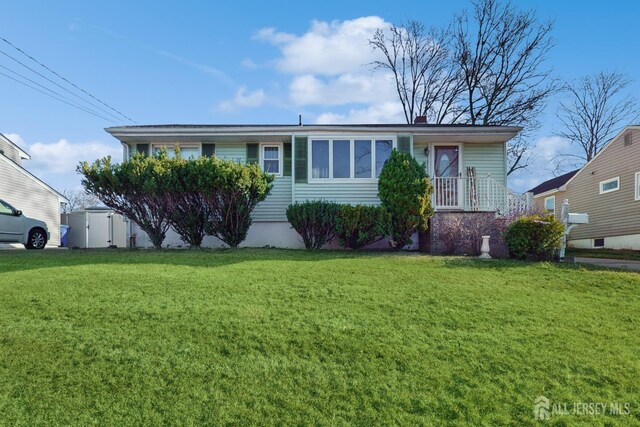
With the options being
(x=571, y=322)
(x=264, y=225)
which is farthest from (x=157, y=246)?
(x=571, y=322)

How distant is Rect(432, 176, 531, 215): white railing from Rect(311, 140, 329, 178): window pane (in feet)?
10.9

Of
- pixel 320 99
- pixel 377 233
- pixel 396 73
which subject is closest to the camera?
pixel 377 233

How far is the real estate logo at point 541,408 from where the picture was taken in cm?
287

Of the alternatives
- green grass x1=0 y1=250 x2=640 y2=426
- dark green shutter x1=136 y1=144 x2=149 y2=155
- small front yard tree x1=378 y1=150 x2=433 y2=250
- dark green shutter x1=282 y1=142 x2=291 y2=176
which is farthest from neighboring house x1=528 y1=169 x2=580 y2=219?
dark green shutter x1=136 y1=144 x2=149 y2=155

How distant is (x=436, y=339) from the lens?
3.94 meters

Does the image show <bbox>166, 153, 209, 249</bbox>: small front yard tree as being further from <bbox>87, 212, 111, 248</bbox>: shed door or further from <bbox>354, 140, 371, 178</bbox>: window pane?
<bbox>87, 212, 111, 248</bbox>: shed door

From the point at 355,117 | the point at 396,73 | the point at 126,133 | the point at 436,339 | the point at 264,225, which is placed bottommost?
the point at 436,339

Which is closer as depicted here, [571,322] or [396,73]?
[571,322]

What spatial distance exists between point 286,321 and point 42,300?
3.15 m

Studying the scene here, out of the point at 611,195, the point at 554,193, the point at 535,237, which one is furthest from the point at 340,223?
the point at 554,193

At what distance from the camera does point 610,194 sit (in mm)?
17656

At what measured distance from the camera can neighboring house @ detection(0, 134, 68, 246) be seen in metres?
18.8

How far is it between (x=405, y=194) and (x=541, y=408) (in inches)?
283

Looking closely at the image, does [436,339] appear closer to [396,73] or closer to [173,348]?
[173,348]
